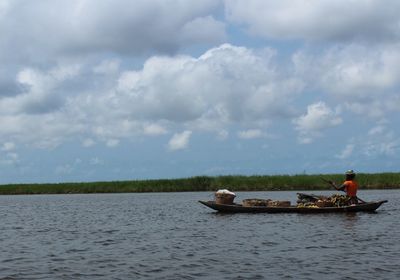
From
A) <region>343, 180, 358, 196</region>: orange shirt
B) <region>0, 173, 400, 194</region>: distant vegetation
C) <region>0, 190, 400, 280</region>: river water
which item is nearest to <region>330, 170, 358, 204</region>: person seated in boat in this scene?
<region>343, 180, 358, 196</region>: orange shirt

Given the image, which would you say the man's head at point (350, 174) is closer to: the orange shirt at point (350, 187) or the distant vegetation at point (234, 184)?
the orange shirt at point (350, 187)

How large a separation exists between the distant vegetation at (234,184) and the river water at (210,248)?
32681 millimetres

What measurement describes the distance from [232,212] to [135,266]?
60.4ft

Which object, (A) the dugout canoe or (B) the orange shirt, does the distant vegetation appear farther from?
(B) the orange shirt

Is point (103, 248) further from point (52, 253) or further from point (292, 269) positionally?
point (292, 269)

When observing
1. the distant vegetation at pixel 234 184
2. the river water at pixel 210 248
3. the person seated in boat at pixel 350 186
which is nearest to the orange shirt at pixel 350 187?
the person seated in boat at pixel 350 186

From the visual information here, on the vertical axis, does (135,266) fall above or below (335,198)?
below

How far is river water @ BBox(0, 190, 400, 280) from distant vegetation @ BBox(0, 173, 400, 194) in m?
32.7

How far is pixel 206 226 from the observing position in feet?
104

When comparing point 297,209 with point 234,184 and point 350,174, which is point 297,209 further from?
point 234,184

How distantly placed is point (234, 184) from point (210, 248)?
47.8 m

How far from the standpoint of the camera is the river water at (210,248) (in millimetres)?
17922

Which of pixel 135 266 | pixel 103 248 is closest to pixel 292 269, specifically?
pixel 135 266

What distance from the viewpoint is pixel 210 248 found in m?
23.1
